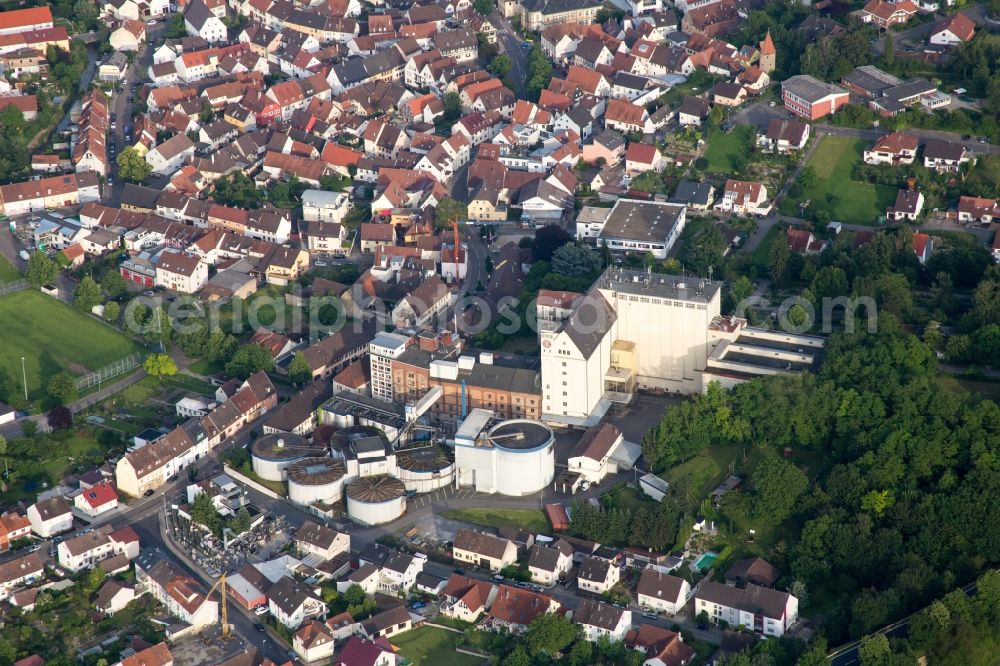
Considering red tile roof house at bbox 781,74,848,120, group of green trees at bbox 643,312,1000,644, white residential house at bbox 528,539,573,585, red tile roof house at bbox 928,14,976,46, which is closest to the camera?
group of green trees at bbox 643,312,1000,644

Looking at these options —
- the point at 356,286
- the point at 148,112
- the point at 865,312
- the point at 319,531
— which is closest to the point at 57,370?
the point at 356,286

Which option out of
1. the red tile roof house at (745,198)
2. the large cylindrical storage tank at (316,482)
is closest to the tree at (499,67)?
the red tile roof house at (745,198)

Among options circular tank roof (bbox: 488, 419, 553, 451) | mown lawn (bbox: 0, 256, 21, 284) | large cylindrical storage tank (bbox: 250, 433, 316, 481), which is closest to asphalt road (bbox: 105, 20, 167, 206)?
mown lawn (bbox: 0, 256, 21, 284)

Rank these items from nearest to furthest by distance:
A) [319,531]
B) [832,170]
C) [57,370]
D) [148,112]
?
[319,531] < [57,370] < [832,170] < [148,112]

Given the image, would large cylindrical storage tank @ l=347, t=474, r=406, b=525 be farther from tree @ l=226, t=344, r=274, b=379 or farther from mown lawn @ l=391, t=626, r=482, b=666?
tree @ l=226, t=344, r=274, b=379

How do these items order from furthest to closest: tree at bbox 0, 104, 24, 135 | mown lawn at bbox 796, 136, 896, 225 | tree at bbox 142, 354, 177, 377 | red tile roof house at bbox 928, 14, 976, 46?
tree at bbox 0, 104, 24, 135, red tile roof house at bbox 928, 14, 976, 46, mown lawn at bbox 796, 136, 896, 225, tree at bbox 142, 354, 177, 377

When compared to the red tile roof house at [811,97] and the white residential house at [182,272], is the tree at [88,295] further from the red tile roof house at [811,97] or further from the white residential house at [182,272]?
the red tile roof house at [811,97]

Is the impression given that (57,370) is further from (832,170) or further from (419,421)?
(832,170)
